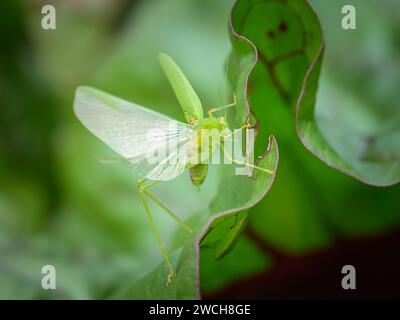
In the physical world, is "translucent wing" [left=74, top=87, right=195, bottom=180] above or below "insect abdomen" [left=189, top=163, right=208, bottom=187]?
above

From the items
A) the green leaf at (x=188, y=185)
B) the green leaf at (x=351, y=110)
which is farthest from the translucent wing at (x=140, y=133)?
the green leaf at (x=351, y=110)

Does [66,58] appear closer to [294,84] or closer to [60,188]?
[60,188]

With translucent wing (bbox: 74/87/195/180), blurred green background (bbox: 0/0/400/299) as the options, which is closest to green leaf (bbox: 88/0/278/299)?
blurred green background (bbox: 0/0/400/299)

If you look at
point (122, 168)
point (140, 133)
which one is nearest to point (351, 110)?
point (122, 168)

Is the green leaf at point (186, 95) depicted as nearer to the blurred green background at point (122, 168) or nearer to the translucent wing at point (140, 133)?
the translucent wing at point (140, 133)

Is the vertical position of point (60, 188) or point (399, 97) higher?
point (399, 97)

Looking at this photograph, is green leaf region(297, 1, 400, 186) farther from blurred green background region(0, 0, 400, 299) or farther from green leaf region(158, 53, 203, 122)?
green leaf region(158, 53, 203, 122)

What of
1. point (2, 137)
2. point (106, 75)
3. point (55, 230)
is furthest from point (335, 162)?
point (2, 137)

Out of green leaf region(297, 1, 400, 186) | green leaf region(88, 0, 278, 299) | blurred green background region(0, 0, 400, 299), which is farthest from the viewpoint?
blurred green background region(0, 0, 400, 299)
